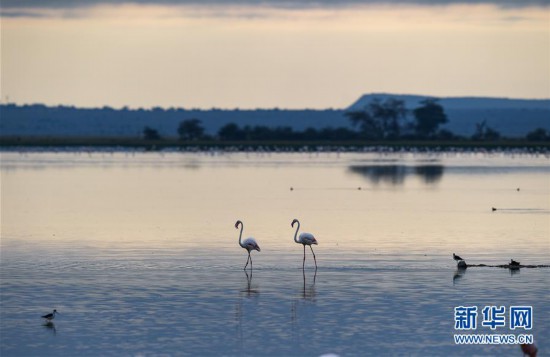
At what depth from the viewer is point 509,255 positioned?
79.0 feet

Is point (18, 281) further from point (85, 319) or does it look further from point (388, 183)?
point (388, 183)

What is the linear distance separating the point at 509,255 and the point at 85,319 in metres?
10.6

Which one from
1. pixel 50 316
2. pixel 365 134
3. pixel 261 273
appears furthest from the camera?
pixel 365 134

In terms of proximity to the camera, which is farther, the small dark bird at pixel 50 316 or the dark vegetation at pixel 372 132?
the dark vegetation at pixel 372 132

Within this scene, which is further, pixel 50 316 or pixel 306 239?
pixel 306 239

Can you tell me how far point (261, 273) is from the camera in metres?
21.4

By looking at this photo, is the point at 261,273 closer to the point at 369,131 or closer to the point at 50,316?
the point at 50,316

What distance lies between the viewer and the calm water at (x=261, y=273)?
15438mm

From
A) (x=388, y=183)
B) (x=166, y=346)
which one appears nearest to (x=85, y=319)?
(x=166, y=346)

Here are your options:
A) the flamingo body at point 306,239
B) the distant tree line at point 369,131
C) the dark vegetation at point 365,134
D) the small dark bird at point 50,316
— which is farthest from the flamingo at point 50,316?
the distant tree line at point 369,131

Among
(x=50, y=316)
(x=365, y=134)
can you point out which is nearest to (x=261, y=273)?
(x=50, y=316)

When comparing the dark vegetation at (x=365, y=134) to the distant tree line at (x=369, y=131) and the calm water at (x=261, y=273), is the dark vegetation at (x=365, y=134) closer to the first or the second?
the distant tree line at (x=369, y=131)

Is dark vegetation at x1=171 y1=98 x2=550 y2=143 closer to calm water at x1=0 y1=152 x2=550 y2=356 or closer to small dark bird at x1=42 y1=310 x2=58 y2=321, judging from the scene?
calm water at x1=0 y1=152 x2=550 y2=356

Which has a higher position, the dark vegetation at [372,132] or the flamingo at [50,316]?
the dark vegetation at [372,132]
